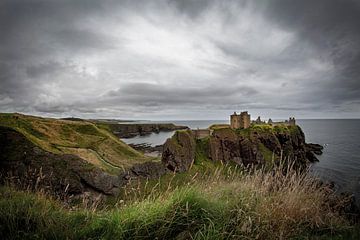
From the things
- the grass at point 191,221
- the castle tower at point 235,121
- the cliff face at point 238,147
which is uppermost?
the castle tower at point 235,121

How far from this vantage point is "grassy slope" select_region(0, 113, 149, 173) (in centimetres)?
3181

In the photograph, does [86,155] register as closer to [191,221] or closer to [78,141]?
[78,141]

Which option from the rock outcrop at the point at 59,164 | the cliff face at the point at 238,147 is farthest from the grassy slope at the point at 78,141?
the cliff face at the point at 238,147

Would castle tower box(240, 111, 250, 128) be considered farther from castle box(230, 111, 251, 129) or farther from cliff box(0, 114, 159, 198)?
cliff box(0, 114, 159, 198)

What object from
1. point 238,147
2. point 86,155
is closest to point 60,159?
point 86,155

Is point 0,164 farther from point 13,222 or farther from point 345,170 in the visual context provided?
point 345,170

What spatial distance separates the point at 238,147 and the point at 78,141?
38810 mm

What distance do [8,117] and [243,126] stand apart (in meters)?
58.1

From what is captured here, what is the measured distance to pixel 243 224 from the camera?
179 inches

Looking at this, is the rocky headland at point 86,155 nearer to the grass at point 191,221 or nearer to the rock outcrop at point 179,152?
the rock outcrop at point 179,152

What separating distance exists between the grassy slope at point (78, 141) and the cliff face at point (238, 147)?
9.23 metres

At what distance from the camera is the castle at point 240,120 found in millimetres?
74438

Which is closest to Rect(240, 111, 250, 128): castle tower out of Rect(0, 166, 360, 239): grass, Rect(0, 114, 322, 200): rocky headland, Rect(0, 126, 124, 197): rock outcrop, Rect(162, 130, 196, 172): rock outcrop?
Rect(0, 114, 322, 200): rocky headland

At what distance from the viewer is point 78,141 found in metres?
38.1
